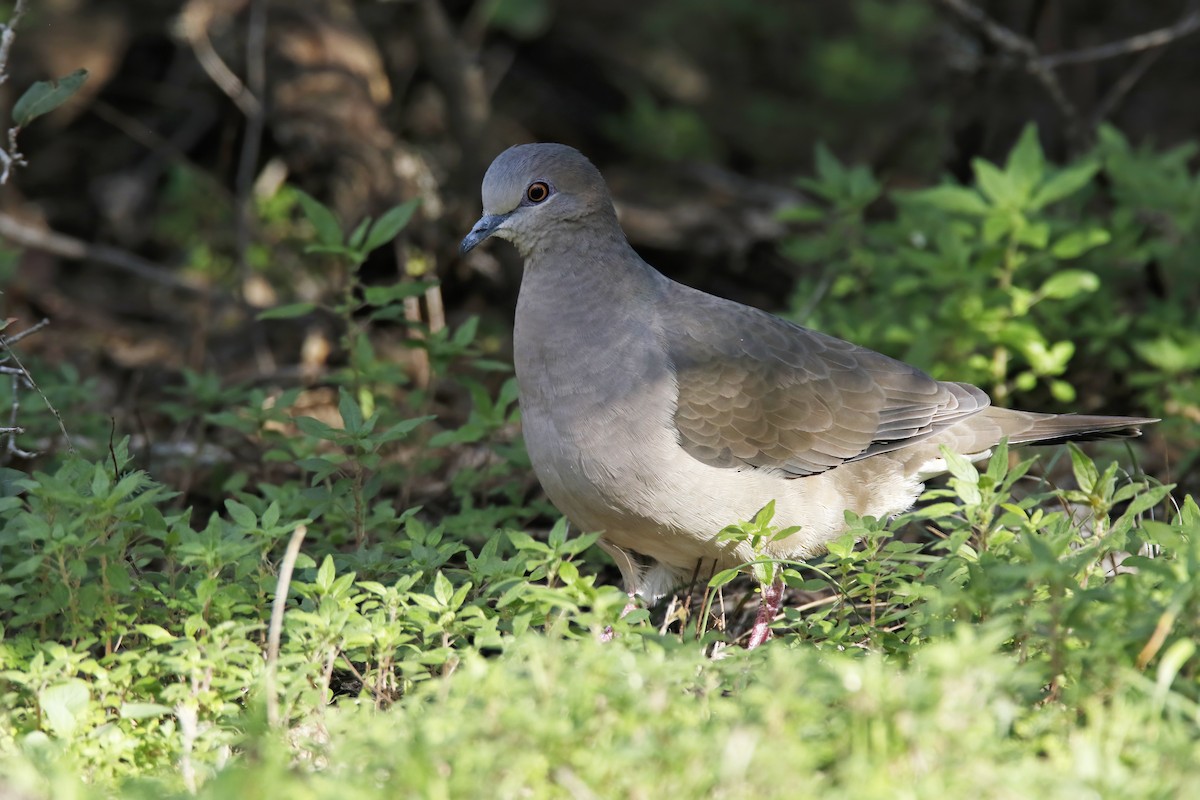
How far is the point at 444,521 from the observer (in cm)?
476

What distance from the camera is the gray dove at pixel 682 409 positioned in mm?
4367

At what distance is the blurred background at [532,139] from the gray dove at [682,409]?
657 millimetres

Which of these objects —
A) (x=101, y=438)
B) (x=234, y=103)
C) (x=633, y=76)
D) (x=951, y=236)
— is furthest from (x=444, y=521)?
(x=633, y=76)

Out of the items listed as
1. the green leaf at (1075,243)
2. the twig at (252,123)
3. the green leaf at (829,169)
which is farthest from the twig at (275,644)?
the twig at (252,123)

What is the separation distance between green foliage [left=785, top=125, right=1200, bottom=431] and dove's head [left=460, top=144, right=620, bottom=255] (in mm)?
1631

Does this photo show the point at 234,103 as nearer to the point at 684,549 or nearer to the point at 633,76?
the point at 633,76

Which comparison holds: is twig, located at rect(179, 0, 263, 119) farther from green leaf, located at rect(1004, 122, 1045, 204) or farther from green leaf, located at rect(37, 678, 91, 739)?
green leaf, located at rect(37, 678, 91, 739)

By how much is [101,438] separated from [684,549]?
8.80 ft

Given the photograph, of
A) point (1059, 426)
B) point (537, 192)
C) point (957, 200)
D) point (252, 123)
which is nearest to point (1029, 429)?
point (1059, 426)

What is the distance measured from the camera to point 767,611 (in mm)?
4258

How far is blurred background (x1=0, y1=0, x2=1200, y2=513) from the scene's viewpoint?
231 inches

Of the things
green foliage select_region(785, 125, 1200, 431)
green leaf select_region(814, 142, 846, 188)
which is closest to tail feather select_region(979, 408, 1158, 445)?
green foliage select_region(785, 125, 1200, 431)

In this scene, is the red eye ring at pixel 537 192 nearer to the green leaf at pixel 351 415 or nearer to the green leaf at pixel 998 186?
the green leaf at pixel 351 415

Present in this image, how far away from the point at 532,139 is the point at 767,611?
6.04 m
